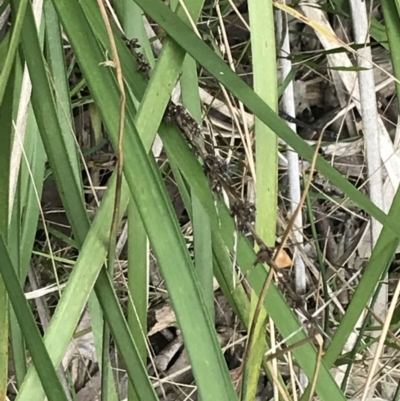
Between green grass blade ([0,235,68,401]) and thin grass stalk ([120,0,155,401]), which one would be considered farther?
thin grass stalk ([120,0,155,401])

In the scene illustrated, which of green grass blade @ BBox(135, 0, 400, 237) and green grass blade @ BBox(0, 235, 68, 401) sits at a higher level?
green grass blade @ BBox(135, 0, 400, 237)

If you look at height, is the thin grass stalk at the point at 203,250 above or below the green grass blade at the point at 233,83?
below

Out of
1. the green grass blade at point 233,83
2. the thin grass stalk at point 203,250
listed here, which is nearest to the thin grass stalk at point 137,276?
the thin grass stalk at point 203,250

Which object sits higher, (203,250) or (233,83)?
(233,83)

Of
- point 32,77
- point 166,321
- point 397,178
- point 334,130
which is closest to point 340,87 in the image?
point 334,130

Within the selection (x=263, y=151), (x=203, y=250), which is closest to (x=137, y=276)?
(x=203, y=250)

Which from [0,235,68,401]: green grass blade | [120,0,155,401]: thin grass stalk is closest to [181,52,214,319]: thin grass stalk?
[120,0,155,401]: thin grass stalk

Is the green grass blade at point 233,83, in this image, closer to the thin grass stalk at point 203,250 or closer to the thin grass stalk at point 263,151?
the thin grass stalk at point 263,151

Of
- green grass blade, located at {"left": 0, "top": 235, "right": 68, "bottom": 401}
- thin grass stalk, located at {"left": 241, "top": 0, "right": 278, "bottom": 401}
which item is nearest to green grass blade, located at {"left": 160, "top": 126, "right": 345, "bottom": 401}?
thin grass stalk, located at {"left": 241, "top": 0, "right": 278, "bottom": 401}

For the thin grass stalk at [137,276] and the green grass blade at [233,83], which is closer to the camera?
the green grass blade at [233,83]

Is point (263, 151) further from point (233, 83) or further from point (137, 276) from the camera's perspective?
point (137, 276)

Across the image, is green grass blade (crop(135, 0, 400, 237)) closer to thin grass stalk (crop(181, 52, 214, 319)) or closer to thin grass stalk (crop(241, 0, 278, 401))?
thin grass stalk (crop(241, 0, 278, 401))
